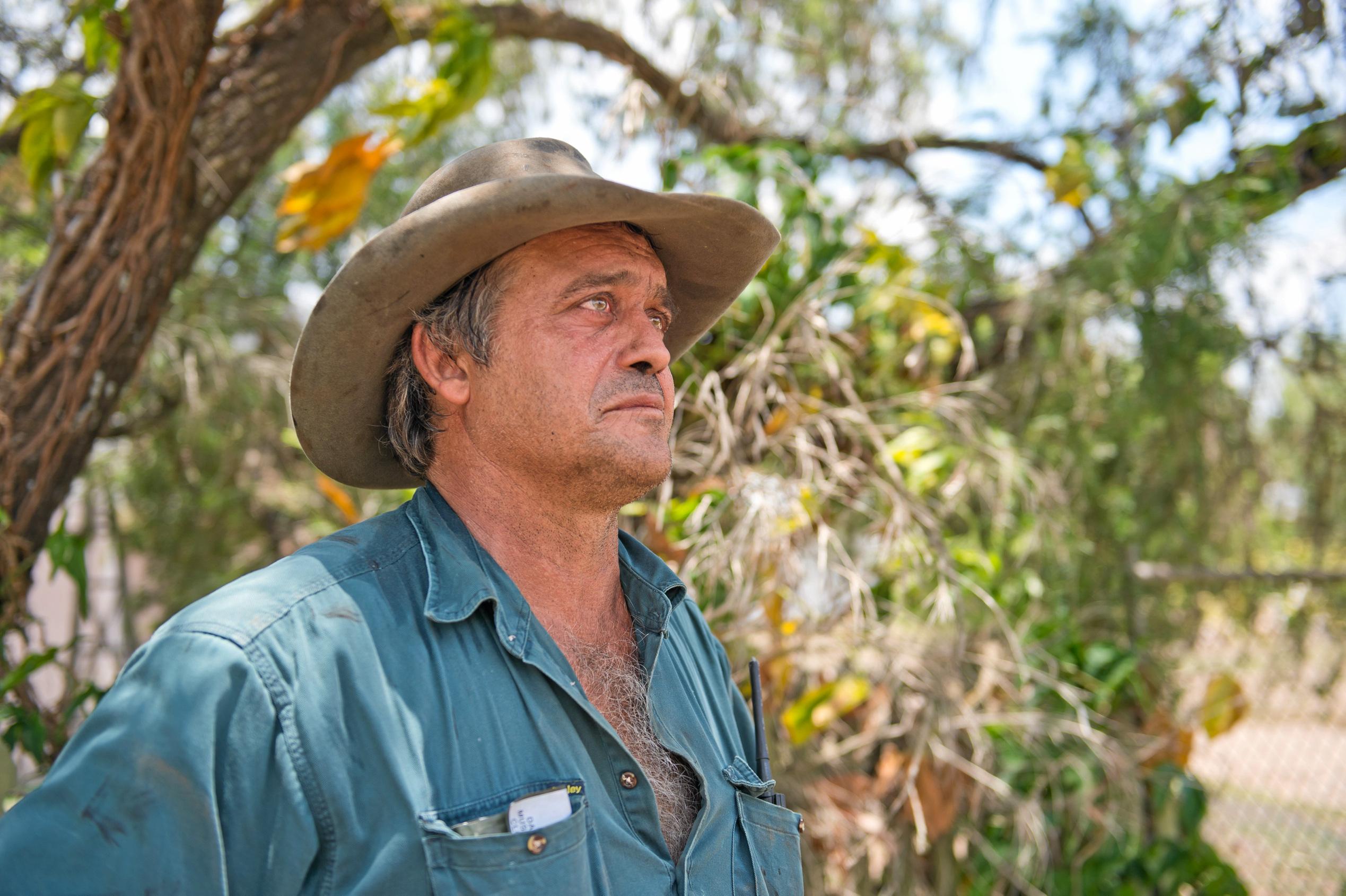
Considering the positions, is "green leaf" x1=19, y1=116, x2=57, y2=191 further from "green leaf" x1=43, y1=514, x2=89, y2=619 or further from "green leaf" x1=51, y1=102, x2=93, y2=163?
"green leaf" x1=43, y1=514, x2=89, y2=619

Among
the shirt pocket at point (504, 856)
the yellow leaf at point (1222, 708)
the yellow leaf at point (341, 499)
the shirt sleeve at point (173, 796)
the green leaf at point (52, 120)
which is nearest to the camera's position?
the shirt sleeve at point (173, 796)

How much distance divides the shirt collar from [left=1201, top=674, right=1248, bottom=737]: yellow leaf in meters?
2.46

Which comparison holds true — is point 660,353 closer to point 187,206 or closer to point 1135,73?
point 187,206

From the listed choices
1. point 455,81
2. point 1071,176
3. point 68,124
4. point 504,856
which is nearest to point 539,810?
point 504,856

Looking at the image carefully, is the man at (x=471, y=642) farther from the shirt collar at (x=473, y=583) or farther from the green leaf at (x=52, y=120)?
the green leaf at (x=52, y=120)

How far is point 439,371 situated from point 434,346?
42mm

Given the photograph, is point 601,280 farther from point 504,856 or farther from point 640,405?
point 504,856

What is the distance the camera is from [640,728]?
1.56m

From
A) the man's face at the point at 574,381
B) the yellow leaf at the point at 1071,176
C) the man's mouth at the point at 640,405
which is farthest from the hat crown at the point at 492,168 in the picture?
the yellow leaf at the point at 1071,176

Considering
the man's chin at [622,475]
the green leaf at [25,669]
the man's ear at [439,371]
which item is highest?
the man's ear at [439,371]

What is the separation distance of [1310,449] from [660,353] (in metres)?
3.10

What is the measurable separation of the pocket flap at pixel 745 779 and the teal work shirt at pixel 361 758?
4 cm

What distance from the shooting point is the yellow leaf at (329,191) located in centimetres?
299

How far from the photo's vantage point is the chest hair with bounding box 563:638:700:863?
Result: 1.48 m
